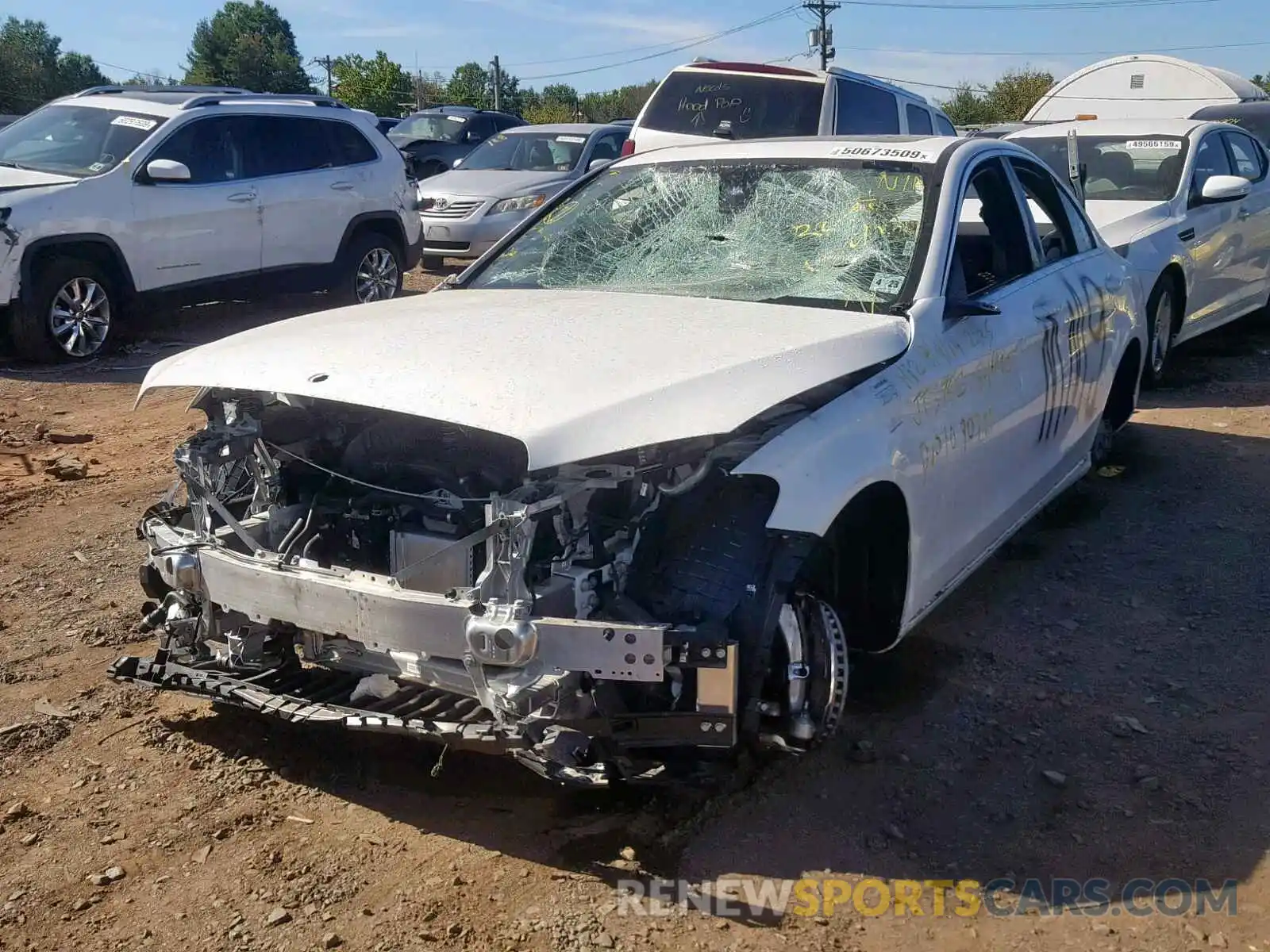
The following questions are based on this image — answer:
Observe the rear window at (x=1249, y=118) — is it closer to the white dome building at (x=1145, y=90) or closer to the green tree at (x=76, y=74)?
the white dome building at (x=1145, y=90)

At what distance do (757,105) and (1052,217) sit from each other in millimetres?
5740

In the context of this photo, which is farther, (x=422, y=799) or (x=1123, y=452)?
(x=1123, y=452)

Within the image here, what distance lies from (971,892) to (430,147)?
1854 cm

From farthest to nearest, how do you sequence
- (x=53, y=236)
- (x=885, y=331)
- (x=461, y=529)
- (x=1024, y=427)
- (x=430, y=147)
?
(x=430, y=147)
(x=53, y=236)
(x=1024, y=427)
(x=885, y=331)
(x=461, y=529)

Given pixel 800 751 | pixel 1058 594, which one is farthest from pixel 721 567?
pixel 1058 594

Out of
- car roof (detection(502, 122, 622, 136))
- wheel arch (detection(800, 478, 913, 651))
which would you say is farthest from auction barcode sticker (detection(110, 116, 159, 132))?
wheel arch (detection(800, 478, 913, 651))

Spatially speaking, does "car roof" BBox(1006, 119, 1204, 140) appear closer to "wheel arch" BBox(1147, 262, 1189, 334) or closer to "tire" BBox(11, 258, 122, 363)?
"wheel arch" BBox(1147, 262, 1189, 334)

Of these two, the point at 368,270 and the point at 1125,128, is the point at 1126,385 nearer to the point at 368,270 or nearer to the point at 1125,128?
the point at 1125,128

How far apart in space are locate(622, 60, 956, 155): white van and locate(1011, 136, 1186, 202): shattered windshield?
2.12 m

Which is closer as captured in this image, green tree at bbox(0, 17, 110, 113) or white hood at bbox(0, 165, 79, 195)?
white hood at bbox(0, 165, 79, 195)

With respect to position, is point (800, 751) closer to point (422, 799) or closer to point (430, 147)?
point (422, 799)

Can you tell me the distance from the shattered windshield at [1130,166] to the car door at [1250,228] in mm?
718

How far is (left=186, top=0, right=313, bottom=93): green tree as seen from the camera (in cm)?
6216

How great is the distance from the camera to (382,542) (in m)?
3.43
